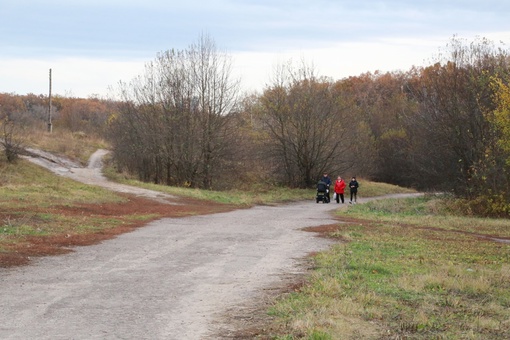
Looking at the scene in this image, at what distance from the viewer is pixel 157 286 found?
32.8ft

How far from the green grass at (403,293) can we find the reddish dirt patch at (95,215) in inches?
242

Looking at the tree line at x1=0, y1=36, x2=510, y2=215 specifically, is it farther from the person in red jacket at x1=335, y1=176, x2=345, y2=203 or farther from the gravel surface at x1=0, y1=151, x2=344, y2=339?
the gravel surface at x1=0, y1=151, x2=344, y2=339

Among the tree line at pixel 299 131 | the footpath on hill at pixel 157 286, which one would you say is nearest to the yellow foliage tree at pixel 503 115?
the tree line at pixel 299 131

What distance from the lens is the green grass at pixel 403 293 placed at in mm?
7391

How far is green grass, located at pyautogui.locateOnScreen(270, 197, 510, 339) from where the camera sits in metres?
7.39

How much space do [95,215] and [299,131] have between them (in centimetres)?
3037

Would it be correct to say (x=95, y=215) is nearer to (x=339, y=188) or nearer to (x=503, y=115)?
(x=503, y=115)

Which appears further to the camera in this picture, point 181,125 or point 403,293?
point 181,125

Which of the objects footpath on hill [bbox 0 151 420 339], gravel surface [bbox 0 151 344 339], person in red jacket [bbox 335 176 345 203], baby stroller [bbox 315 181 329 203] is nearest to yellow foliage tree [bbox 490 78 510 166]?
person in red jacket [bbox 335 176 345 203]

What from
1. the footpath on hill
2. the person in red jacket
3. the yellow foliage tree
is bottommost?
the footpath on hill

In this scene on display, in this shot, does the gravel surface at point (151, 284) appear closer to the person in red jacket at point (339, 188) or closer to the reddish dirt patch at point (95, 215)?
the reddish dirt patch at point (95, 215)

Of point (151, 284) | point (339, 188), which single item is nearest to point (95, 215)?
point (151, 284)

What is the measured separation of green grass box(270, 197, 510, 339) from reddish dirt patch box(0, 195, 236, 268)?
6144 millimetres

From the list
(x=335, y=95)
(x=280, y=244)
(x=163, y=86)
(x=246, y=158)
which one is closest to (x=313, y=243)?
(x=280, y=244)
